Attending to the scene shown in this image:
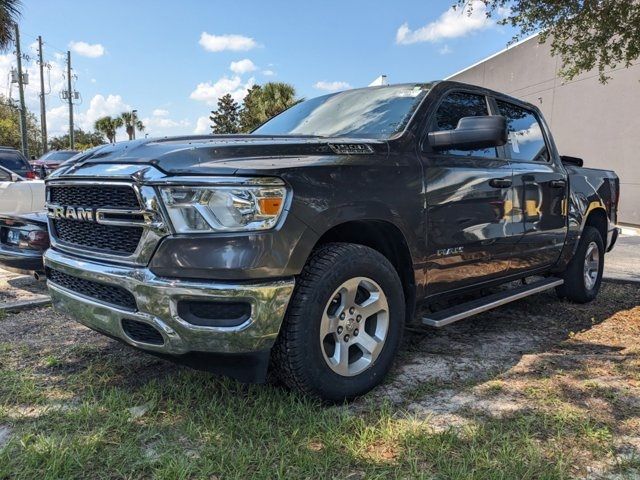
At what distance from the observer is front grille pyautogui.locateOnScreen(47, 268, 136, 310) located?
2662 millimetres

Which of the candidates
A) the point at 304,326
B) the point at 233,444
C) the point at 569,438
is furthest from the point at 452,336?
the point at 233,444

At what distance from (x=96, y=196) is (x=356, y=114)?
1893 millimetres

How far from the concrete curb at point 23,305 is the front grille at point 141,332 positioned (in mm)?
2777

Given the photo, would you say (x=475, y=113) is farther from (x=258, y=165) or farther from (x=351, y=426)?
(x=351, y=426)

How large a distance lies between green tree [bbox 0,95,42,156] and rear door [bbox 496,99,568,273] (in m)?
49.3

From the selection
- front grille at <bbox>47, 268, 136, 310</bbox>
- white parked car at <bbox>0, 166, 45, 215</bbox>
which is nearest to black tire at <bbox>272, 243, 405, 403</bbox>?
front grille at <bbox>47, 268, 136, 310</bbox>

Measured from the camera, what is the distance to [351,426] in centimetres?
271

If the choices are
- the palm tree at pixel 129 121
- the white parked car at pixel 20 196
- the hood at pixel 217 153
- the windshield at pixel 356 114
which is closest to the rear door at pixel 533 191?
the windshield at pixel 356 114

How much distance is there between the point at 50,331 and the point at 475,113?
3806mm

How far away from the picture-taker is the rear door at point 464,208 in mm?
3424

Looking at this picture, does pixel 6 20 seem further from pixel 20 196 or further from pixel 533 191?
pixel 533 191

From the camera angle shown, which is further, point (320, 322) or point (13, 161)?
point (13, 161)

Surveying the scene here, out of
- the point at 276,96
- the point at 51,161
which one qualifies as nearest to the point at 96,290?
the point at 51,161

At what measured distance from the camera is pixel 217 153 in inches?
103
